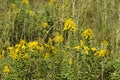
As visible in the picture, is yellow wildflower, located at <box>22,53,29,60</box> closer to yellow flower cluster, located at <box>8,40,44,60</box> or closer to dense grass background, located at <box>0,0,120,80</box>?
yellow flower cluster, located at <box>8,40,44,60</box>

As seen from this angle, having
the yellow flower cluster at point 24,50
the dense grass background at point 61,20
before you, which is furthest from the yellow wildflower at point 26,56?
the dense grass background at point 61,20

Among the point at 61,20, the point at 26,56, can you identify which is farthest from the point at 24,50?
the point at 61,20

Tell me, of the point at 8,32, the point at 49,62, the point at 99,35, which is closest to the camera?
the point at 49,62

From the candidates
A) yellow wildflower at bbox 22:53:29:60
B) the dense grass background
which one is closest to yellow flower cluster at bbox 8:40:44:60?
yellow wildflower at bbox 22:53:29:60

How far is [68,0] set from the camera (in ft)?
16.0

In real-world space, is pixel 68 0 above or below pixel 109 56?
above

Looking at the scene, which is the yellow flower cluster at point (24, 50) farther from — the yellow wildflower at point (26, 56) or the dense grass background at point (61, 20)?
the dense grass background at point (61, 20)

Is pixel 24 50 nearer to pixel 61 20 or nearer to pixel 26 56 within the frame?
pixel 26 56

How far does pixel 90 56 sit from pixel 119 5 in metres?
1.45

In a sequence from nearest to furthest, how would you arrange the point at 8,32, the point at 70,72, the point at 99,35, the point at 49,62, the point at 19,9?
the point at 70,72, the point at 49,62, the point at 99,35, the point at 8,32, the point at 19,9

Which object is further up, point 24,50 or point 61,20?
point 61,20

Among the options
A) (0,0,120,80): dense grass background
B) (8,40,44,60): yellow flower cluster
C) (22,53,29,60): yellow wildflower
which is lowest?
(22,53,29,60): yellow wildflower

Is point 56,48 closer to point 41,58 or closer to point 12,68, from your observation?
point 41,58

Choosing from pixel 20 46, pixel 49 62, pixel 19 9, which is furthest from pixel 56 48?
pixel 19 9
